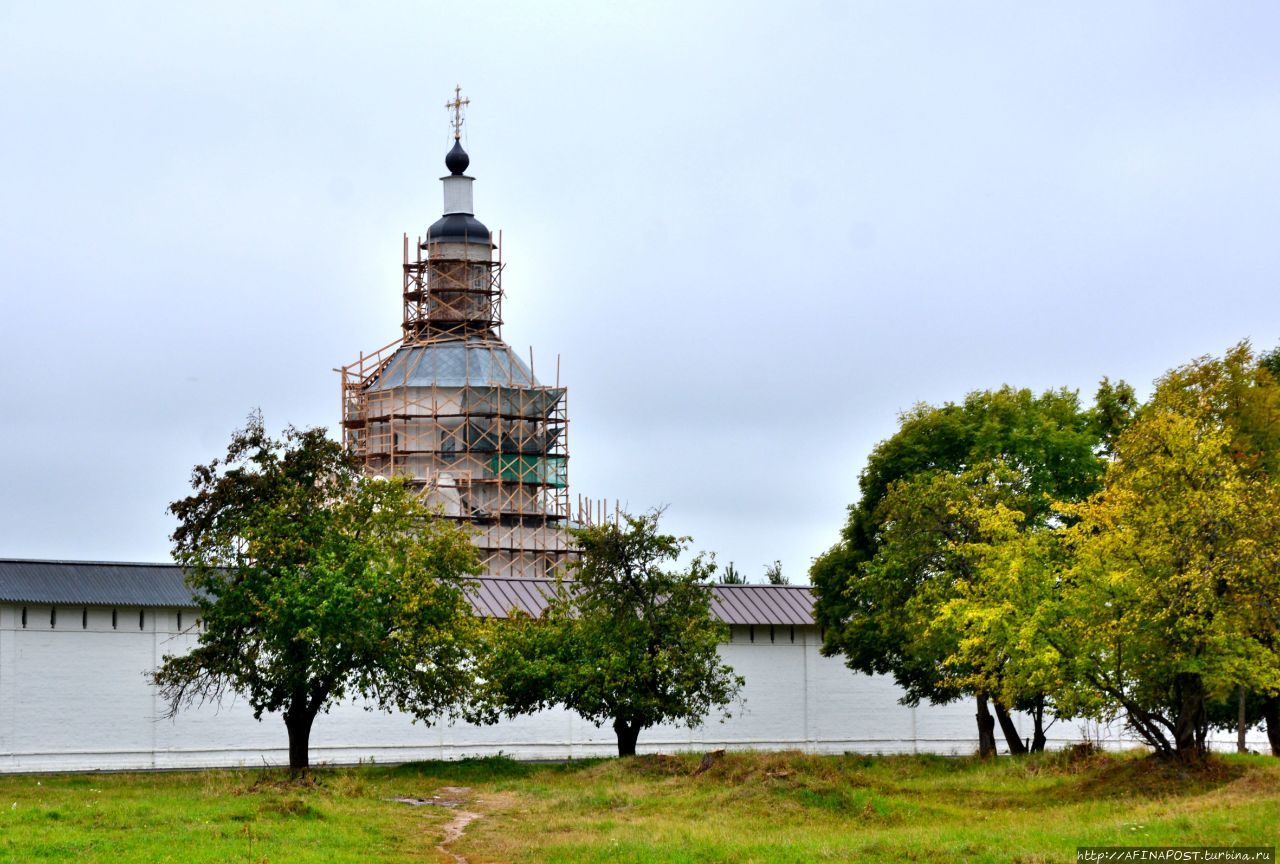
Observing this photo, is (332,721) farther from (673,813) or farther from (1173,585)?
(1173,585)

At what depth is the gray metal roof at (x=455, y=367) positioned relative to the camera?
56.7 meters

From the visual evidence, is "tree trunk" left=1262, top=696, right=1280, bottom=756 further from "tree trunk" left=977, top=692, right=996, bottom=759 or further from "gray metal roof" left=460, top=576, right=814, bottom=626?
"gray metal roof" left=460, top=576, right=814, bottom=626

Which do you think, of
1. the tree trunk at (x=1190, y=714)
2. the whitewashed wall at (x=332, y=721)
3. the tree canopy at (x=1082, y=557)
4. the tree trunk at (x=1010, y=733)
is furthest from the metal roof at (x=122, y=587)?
the tree trunk at (x=1190, y=714)

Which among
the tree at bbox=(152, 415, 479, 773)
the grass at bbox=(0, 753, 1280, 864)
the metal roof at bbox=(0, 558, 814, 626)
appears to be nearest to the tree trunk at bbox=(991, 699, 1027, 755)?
the grass at bbox=(0, 753, 1280, 864)

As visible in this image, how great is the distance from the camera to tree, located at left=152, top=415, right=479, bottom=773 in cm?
3117

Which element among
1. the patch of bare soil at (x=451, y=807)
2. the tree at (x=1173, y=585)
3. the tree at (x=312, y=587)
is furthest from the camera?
the tree at (x=312, y=587)

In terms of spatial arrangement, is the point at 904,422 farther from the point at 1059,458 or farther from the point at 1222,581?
the point at 1222,581

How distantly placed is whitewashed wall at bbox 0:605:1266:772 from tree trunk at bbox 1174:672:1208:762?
53.9 ft

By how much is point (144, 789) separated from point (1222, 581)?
1832 centimetres

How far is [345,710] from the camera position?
38.1 m

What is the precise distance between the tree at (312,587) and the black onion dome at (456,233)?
88.9 feet

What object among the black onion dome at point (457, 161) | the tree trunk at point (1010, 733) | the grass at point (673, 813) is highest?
the black onion dome at point (457, 161)

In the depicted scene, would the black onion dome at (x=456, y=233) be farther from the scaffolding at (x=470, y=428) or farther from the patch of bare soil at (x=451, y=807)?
the patch of bare soil at (x=451, y=807)

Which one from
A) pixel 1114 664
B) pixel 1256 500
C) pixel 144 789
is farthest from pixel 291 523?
pixel 1256 500
